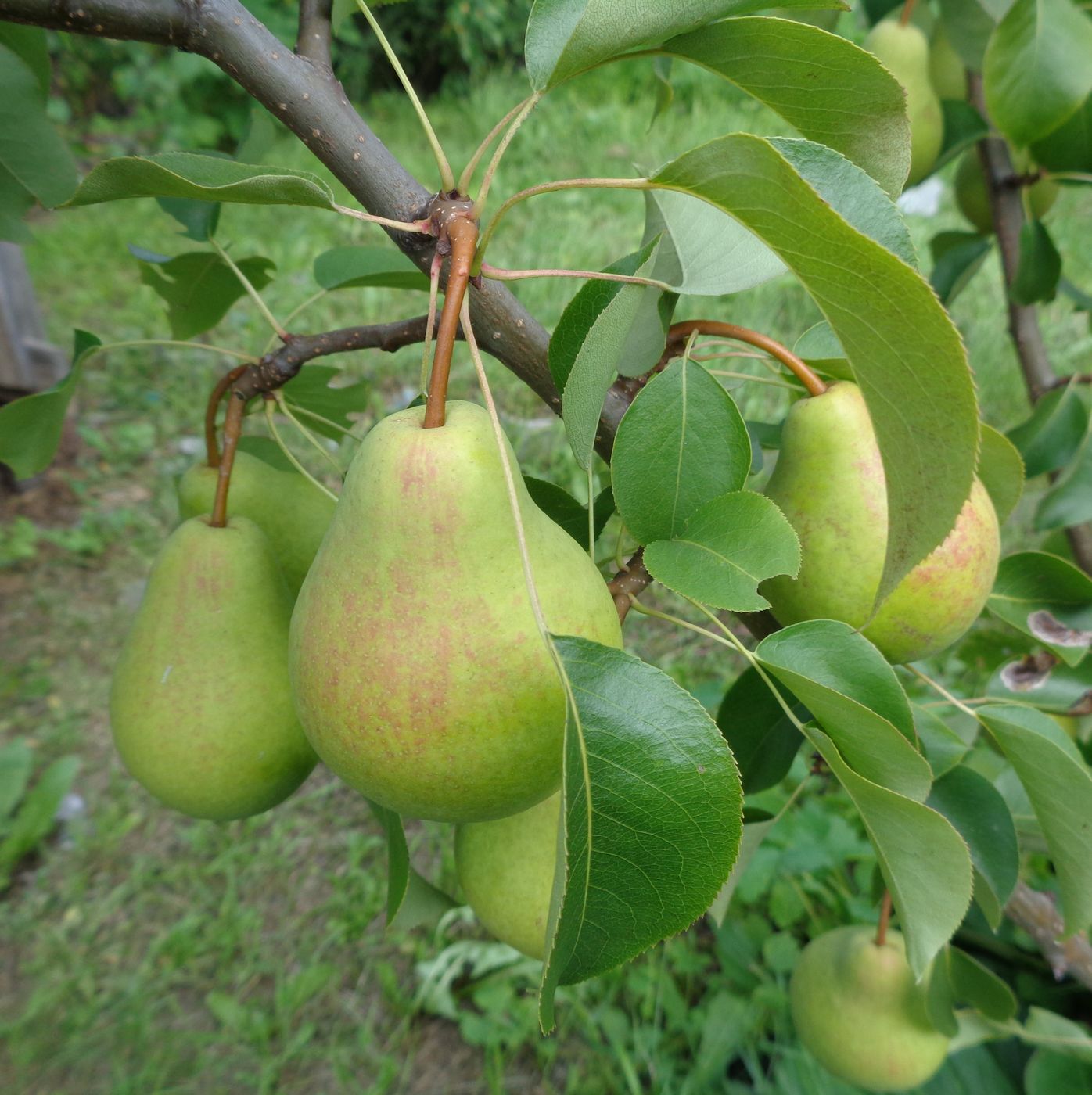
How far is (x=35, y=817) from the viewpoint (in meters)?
1.87

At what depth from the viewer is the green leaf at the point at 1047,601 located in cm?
82

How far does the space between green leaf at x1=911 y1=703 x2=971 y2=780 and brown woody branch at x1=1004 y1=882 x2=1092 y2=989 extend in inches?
9.7

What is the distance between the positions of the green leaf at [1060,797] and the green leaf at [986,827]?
30 mm

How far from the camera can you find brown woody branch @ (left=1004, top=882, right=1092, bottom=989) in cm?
89

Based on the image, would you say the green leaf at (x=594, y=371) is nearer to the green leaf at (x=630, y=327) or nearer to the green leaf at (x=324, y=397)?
the green leaf at (x=630, y=327)

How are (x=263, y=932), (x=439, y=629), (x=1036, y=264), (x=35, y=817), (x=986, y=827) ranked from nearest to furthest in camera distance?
(x=439, y=629) < (x=986, y=827) < (x=1036, y=264) < (x=263, y=932) < (x=35, y=817)

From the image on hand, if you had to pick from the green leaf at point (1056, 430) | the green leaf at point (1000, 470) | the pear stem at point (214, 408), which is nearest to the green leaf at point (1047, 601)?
the green leaf at point (1000, 470)

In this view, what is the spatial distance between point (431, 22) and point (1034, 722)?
5179mm

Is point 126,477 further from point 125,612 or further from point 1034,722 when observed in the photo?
point 1034,722

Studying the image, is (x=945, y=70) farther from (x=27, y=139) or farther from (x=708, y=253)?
(x=27, y=139)

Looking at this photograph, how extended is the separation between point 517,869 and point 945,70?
134 centimetres

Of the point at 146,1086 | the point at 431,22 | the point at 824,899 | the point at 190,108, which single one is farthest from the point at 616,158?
the point at 146,1086

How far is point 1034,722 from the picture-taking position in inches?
28.9

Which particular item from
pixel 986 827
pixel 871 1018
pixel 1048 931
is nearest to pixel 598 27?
pixel 986 827
